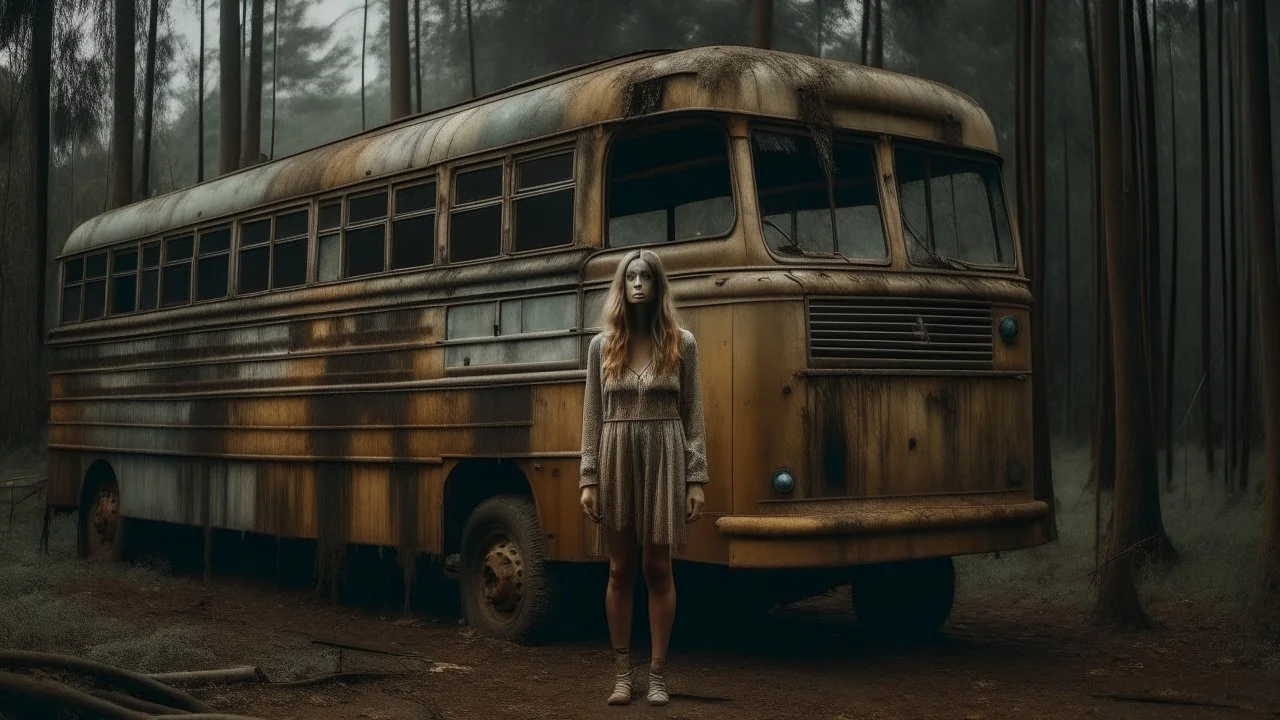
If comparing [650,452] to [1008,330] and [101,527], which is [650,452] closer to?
[1008,330]

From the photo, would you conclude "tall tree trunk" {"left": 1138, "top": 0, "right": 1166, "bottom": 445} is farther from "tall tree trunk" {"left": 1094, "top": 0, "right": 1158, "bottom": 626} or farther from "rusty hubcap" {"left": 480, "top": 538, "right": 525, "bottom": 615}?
"rusty hubcap" {"left": 480, "top": 538, "right": 525, "bottom": 615}

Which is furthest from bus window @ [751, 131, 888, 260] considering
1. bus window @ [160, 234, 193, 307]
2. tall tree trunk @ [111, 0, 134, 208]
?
tall tree trunk @ [111, 0, 134, 208]

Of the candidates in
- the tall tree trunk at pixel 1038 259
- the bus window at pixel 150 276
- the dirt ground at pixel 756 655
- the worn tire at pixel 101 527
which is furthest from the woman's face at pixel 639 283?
the worn tire at pixel 101 527

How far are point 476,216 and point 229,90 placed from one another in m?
11.7

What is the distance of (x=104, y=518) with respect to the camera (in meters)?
13.6

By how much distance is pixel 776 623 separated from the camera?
9.45 m

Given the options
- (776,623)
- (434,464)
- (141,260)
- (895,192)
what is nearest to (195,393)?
(141,260)

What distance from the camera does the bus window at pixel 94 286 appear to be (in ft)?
45.4

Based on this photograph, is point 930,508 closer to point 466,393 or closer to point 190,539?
point 466,393

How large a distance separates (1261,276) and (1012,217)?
143cm

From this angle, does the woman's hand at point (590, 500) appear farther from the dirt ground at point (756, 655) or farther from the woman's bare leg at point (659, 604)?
the dirt ground at point (756, 655)

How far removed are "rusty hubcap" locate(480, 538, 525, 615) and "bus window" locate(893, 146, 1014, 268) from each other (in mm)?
2926

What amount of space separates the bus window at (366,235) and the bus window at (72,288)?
5.39 meters

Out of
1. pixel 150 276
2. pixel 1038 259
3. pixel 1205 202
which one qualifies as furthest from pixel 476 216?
pixel 1205 202
